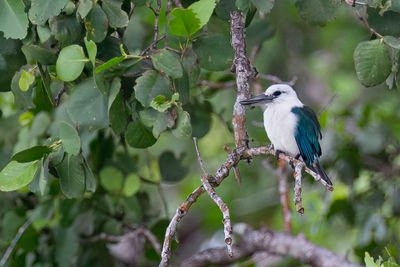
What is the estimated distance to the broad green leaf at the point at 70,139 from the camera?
2.87 m

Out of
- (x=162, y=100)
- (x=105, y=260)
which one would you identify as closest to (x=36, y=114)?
(x=105, y=260)

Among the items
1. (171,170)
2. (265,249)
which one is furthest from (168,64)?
(265,249)

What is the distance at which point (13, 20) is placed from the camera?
113 inches

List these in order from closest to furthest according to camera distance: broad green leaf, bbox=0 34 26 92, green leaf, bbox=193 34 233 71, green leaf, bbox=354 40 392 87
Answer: green leaf, bbox=354 40 392 87 → green leaf, bbox=193 34 233 71 → broad green leaf, bbox=0 34 26 92

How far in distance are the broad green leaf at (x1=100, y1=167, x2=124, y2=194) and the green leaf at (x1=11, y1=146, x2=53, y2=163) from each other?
Result: 1044 mm

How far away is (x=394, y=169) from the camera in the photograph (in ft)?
14.9

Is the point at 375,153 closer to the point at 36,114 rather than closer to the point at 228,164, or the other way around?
the point at 36,114

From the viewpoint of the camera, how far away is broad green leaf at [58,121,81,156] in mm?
2865

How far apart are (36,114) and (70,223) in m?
0.46

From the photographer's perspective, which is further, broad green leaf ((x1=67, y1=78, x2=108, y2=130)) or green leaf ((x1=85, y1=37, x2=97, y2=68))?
broad green leaf ((x1=67, y1=78, x2=108, y2=130))

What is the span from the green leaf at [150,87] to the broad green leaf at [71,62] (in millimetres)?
163

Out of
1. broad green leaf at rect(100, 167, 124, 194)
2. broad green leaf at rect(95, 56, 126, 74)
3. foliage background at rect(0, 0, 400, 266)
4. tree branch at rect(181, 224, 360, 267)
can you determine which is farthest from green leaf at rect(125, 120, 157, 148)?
tree branch at rect(181, 224, 360, 267)

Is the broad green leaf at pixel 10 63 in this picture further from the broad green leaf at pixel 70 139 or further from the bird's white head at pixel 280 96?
the bird's white head at pixel 280 96

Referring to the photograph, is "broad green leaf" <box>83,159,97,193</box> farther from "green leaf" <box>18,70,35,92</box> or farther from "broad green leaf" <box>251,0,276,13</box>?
"broad green leaf" <box>251,0,276,13</box>
